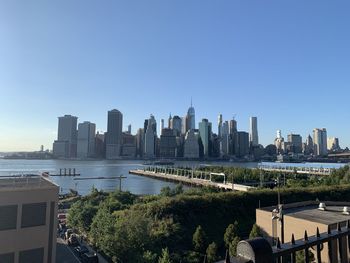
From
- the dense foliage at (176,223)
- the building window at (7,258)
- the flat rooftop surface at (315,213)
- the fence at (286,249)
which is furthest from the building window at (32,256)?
the flat rooftop surface at (315,213)

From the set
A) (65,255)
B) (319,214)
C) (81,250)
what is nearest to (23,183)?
(81,250)

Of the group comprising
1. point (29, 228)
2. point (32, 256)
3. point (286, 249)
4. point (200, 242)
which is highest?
point (286, 249)

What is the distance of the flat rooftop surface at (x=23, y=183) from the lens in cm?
1512

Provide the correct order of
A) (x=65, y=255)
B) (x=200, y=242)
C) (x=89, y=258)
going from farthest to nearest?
(x=65, y=255) < (x=200, y=242) < (x=89, y=258)

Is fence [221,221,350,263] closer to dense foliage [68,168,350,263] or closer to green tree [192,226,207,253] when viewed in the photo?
dense foliage [68,168,350,263]

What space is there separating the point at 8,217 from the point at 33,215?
1139 millimetres

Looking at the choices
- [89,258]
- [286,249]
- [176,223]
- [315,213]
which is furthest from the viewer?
[176,223]

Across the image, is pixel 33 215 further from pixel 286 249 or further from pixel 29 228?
pixel 286 249

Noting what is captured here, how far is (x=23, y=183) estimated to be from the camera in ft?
52.0

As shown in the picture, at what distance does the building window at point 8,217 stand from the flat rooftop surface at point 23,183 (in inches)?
35.1

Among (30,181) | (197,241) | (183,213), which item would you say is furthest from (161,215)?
(30,181)

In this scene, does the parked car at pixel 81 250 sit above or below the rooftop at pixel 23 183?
below

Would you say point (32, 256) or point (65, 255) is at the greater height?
point (32, 256)

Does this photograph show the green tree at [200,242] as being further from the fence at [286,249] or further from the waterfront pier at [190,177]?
the waterfront pier at [190,177]
